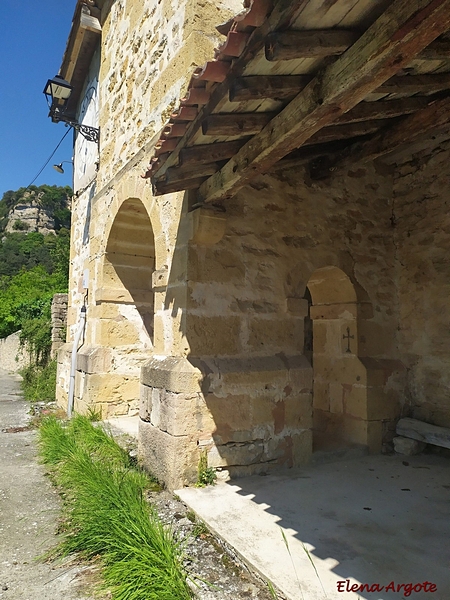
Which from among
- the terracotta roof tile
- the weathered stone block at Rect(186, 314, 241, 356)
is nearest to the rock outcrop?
the weathered stone block at Rect(186, 314, 241, 356)

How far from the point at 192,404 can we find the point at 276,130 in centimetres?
211

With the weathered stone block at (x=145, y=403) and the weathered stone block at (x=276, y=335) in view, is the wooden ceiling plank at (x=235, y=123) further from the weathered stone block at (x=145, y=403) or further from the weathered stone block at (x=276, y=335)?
the weathered stone block at (x=145, y=403)

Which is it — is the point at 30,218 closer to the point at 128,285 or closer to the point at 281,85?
the point at 128,285

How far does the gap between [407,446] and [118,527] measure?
299cm

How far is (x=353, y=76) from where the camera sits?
1897mm

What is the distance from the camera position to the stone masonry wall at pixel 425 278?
14.5ft

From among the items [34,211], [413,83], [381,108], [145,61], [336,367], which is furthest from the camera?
[34,211]

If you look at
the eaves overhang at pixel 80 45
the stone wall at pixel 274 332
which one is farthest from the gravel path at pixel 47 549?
the eaves overhang at pixel 80 45

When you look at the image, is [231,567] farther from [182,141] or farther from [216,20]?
[216,20]

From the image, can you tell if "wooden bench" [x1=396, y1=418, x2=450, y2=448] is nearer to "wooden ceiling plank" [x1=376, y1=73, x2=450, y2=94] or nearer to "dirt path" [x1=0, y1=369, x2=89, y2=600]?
"wooden ceiling plank" [x1=376, y1=73, x2=450, y2=94]

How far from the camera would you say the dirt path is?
2258mm

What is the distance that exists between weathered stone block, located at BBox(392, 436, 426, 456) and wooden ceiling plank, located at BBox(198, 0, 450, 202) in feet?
10.2

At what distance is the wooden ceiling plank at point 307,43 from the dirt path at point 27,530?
2.70m

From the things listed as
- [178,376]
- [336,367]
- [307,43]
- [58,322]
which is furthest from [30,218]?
[307,43]
